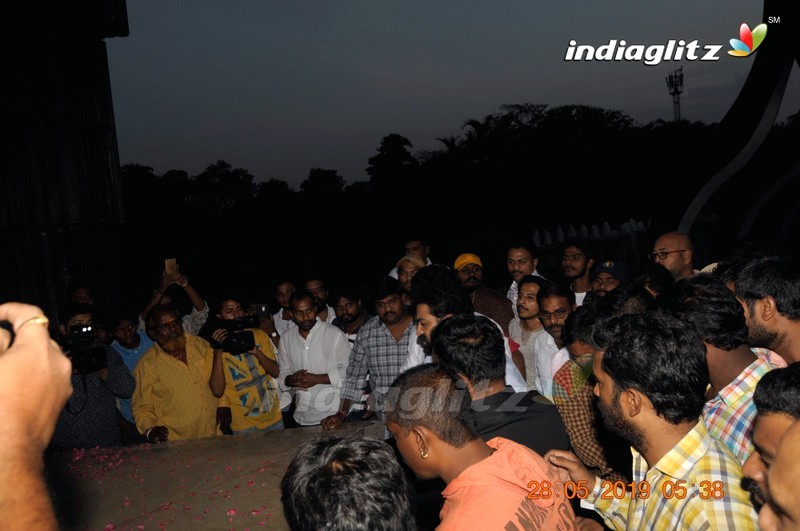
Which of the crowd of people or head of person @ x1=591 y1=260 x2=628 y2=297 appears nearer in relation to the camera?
the crowd of people

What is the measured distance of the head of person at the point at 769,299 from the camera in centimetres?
274

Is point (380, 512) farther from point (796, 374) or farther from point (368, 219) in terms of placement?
point (368, 219)

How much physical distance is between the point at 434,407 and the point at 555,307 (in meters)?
2.01

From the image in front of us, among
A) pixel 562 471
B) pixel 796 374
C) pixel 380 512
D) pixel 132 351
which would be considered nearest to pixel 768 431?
pixel 796 374

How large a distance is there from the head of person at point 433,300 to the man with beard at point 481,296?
1.22m

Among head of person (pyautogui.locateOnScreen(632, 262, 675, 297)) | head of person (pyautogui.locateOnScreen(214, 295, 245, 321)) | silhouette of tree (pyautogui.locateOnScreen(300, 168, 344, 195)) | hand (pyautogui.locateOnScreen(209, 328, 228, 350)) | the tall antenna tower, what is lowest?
hand (pyautogui.locateOnScreen(209, 328, 228, 350))

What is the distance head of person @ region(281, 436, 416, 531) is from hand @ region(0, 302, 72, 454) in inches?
27.4

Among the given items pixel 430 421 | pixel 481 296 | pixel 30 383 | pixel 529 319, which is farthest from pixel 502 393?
pixel 481 296

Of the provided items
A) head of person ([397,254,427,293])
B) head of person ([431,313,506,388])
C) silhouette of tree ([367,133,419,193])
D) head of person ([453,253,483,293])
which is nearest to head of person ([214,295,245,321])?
head of person ([397,254,427,293])

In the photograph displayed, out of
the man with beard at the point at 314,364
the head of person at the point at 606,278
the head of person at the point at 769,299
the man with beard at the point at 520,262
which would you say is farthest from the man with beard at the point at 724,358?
the man with beard at the point at 520,262

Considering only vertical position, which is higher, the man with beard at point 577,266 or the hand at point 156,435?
the man with beard at point 577,266

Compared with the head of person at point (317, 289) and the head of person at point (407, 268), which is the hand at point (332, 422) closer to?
the head of person at point (407, 268)

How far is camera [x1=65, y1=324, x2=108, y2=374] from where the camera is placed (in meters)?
3.94

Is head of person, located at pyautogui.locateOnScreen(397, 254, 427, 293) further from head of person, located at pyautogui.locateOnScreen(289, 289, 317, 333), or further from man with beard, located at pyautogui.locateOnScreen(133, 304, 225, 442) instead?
man with beard, located at pyautogui.locateOnScreen(133, 304, 225, 442)
